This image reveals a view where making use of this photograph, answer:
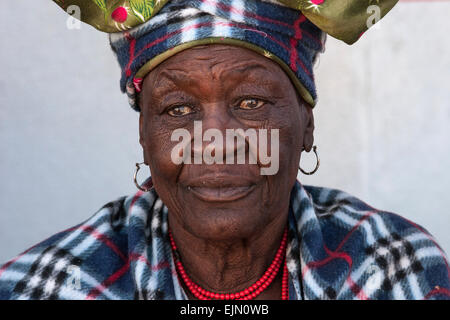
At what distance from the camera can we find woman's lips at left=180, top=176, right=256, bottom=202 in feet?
7.72

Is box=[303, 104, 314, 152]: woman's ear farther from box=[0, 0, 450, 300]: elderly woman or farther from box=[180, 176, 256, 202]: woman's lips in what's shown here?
box=[180, 176, 256, 202]: woman's lips

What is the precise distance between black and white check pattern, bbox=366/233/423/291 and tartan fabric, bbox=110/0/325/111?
0.65m

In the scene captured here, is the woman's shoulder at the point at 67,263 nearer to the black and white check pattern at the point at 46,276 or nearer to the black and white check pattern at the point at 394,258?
the black and white check pattern at the point at 46,276

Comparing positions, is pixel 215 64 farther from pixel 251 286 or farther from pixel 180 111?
pixel 251 286

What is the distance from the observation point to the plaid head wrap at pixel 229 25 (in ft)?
7.80

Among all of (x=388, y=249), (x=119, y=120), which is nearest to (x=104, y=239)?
(x=388, y=249)

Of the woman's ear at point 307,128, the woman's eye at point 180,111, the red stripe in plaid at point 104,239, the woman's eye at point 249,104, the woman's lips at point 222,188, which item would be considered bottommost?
the red stripe in plaid at point 104,239

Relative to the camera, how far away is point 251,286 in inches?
104

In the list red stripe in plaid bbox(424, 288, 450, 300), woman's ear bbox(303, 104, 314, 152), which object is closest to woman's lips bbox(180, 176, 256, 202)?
woman's ear bbox(303, 104, 314, 152)

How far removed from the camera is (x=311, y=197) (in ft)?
9.77

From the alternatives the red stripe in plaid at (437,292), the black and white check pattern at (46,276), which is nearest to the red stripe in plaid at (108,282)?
the black and white check pattern at (46,276)
